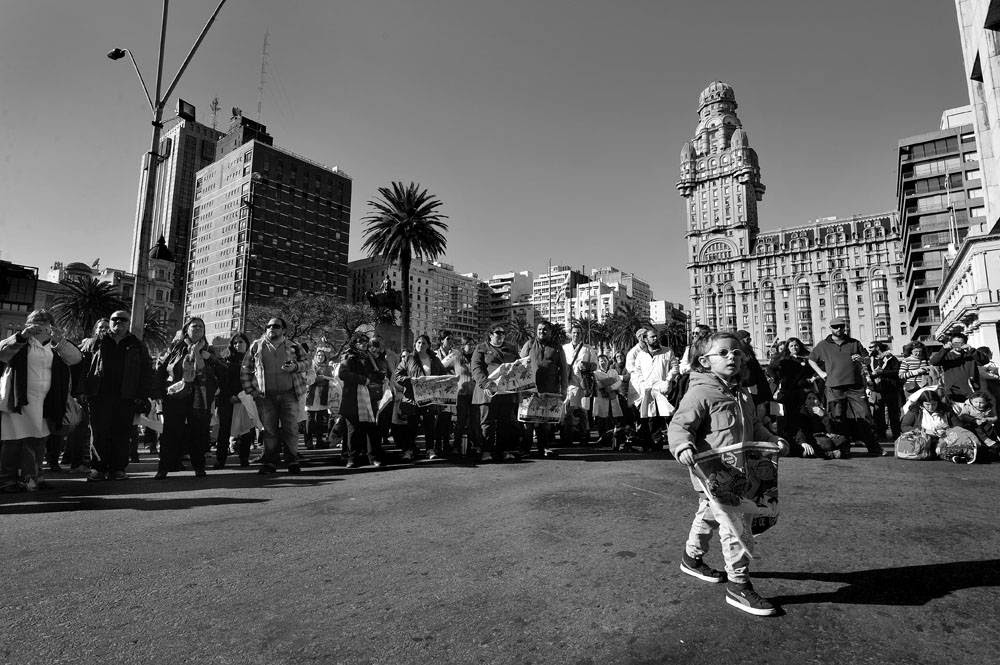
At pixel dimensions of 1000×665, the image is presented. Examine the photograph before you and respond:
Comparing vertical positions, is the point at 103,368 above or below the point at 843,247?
below

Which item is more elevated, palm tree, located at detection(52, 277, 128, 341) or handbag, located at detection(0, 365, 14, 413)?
palm tree, located at detection(52, 277, 128, 341)

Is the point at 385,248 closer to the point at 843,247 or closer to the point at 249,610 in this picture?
the point at 249,610

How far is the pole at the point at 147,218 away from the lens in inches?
401

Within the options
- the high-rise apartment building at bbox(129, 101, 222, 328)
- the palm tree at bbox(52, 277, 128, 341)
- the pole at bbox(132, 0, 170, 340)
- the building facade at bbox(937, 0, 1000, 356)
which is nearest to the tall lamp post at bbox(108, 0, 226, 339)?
the pole at bbox(132, 0, 170, 340)

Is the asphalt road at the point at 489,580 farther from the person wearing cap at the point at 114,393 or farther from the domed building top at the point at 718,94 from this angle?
the domed building top at the point at 718,94

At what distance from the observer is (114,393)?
7086 mm

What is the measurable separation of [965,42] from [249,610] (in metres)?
38.9

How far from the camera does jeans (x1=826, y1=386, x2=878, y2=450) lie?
27.3 ft

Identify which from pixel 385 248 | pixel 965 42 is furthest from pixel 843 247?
pixel 385 248

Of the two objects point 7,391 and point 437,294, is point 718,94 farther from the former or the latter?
point 7,391

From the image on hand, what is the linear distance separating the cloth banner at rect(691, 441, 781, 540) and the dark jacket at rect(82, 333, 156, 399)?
7197mm

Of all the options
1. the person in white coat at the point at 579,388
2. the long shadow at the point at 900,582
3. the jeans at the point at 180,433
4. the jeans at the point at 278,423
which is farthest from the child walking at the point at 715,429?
the jeans at the point at 180,433

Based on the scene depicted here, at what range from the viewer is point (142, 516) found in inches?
194

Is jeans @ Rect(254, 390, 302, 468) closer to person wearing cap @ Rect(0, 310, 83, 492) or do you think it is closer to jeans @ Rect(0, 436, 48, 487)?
person wearing cap @ Rect(0, 310, 83, 492)
